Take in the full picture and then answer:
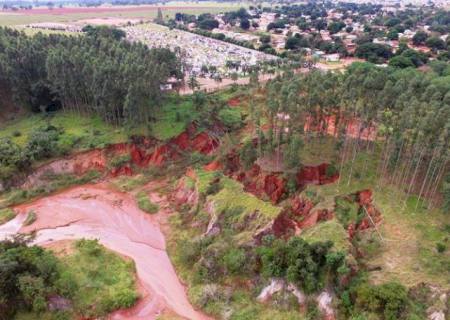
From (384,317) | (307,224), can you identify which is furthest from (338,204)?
(384,317)

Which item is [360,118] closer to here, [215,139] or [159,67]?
[215,139]

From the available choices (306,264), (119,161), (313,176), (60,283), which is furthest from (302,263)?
(119,161)

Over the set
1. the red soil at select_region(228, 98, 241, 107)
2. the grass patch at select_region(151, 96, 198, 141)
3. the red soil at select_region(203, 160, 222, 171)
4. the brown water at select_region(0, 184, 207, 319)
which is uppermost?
the grass patch at select_region(151, 96, 198, 141)

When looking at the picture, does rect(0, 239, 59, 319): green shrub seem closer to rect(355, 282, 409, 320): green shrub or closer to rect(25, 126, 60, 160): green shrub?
rect(25, 126, 60, 160): green shrub

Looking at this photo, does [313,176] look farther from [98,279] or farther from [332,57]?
[332,57]

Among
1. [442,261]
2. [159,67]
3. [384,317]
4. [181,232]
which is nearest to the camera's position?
[384,317]

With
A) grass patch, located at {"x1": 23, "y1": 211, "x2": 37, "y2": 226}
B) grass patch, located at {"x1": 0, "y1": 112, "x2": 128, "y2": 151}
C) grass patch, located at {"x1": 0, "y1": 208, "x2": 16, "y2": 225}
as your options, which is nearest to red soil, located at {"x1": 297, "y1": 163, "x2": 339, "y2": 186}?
grass patch, located at {"x1": 0, "y1": 112, "x2": 128, "y2": 151}
